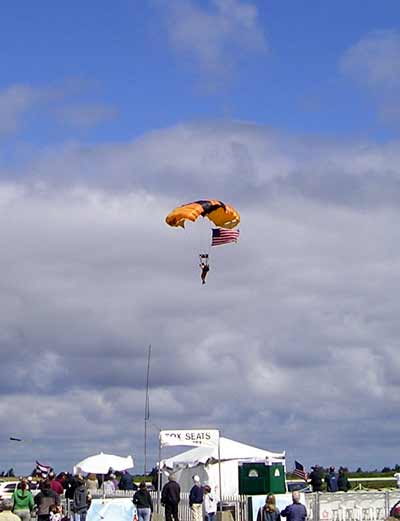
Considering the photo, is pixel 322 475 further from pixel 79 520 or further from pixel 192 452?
pixel 79 520

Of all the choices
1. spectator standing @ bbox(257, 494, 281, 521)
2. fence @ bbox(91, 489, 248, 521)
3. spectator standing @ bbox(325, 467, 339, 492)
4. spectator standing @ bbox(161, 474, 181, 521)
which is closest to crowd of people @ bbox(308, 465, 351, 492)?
spectator standing @ bbox(325, 467, 339, 492)

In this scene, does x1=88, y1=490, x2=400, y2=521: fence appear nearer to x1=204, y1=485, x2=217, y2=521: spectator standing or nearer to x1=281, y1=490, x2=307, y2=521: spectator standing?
x1=204, y1=485, x2=217, y2=521: spectator standing

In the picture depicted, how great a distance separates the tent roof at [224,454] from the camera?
36969 mm

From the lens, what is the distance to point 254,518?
3095 centimetres

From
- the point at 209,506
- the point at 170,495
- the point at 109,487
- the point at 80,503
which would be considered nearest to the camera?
the point at 170,495

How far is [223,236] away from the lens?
39.4 meters

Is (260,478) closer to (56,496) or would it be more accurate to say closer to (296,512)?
(56,496)

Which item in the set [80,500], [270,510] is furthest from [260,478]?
[270,510]

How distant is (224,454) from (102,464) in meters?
4.55

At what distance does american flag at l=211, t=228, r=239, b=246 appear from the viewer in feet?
129

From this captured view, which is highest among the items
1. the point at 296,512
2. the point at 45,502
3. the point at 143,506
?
the point at 45,502

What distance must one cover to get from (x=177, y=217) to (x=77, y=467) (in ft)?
30.9

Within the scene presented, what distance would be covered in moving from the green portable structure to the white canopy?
214 inches

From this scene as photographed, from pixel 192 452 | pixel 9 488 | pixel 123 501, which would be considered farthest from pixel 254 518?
pixel 9 488
